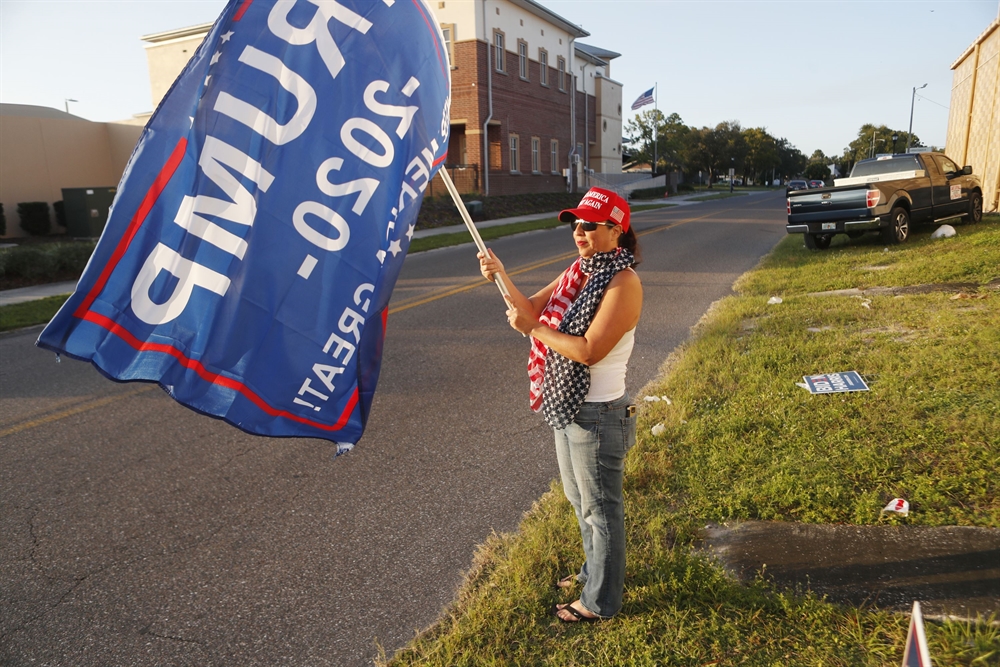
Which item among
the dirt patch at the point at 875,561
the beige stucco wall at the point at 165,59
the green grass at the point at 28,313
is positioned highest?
the beige stucco wall at the point at 165,59

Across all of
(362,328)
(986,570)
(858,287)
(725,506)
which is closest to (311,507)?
(362,328)

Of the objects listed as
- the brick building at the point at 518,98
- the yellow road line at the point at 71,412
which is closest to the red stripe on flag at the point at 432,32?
the yellow road line at the point at 71,412

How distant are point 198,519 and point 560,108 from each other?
1715 inches

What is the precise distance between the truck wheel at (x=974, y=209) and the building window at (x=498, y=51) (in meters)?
25.0

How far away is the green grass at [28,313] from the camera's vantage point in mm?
10398

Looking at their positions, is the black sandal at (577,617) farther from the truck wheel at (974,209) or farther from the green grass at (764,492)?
the truck wheel at (974,209)

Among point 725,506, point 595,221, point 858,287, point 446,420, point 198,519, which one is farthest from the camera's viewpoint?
point 858,287

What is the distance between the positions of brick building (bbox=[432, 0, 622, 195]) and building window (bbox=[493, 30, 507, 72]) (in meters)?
0.05

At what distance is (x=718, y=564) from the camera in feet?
11.3

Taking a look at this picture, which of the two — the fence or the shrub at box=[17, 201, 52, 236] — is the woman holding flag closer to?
the shrub at box=[17, 201, 52, 236]

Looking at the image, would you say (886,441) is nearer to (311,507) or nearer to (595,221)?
(595,221)

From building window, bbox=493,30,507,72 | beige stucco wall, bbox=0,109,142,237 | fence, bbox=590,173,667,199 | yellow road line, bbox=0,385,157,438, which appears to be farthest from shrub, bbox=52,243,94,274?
fence, bbox=590,173,667,199

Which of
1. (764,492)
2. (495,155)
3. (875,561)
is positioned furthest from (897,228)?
(495,155)

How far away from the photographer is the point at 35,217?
2380cm
